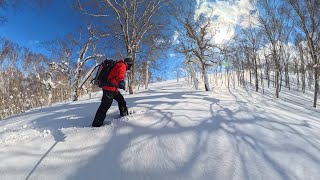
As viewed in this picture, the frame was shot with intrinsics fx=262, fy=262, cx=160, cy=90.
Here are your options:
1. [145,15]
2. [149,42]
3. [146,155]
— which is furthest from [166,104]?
[149,42]

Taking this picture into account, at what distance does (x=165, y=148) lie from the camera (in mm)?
4770

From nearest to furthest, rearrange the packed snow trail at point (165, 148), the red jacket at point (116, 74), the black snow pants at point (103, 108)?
the packed snow trail at point (165, 148) < the black snow pants at point (103, 108) < the red jacket at point (116, 74)

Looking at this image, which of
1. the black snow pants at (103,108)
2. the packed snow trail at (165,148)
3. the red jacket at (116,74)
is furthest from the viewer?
the red jacket at (116,74)

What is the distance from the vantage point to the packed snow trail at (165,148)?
4.09 m

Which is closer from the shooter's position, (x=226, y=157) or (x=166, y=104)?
(x=226, y=157)

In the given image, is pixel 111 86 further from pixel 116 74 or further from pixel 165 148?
pixel 165 148

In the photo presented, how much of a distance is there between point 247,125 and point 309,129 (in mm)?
1493

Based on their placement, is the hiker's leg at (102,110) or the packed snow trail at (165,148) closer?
the packed snow trail at (165,148)

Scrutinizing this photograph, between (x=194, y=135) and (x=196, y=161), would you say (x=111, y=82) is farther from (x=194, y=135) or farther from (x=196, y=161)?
(x=196, y=161)

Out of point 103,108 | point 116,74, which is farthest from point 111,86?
point 103,108

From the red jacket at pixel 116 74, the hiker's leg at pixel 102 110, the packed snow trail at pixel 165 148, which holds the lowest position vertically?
the packed snow trail at pixel 165 148

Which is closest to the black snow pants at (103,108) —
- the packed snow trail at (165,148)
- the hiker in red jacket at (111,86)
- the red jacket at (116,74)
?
the hiker in red jacket at (111,86)

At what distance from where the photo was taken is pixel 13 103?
3753 centimetres

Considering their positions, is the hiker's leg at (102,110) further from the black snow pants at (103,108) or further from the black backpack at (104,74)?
the black backpack at (104,74)
